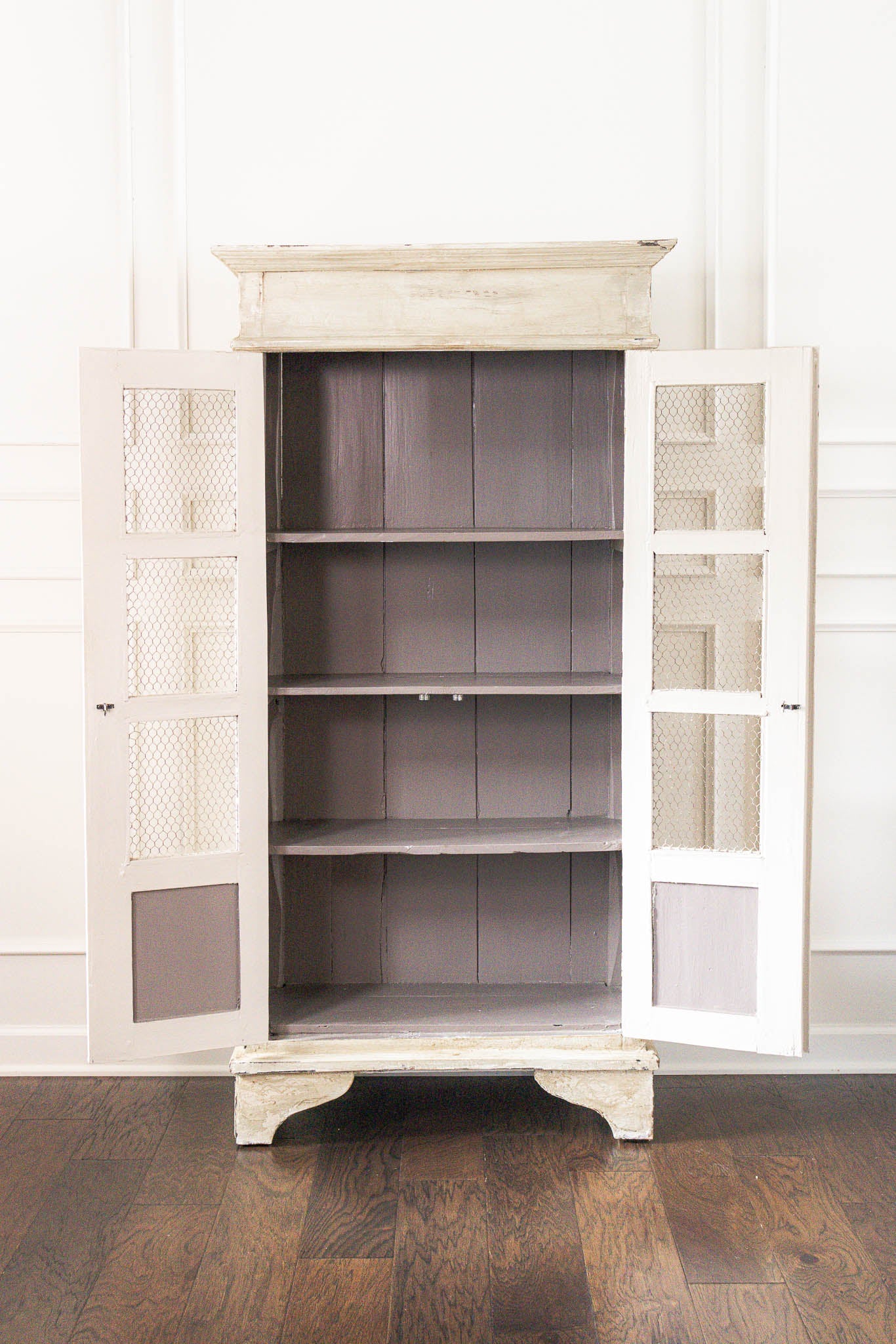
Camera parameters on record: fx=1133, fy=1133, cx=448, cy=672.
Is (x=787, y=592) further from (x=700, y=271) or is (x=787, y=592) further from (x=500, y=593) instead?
(x=700, y=271)

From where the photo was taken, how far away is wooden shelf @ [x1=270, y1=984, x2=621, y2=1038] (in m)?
2.83

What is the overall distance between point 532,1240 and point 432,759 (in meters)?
1.26

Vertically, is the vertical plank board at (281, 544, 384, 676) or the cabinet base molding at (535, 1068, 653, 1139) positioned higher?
the vertical plank board at (281, 544, 384, 676)

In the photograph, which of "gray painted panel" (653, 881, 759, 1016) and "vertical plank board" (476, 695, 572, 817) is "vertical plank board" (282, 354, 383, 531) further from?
"gray painted panel" (653, 881, 759, 1016)

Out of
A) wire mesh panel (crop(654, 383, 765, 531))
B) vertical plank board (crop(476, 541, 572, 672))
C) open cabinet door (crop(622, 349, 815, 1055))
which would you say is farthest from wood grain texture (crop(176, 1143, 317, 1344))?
wire mesh panel (crop(654, 383, 765, 531))

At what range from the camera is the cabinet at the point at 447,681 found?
266 cm

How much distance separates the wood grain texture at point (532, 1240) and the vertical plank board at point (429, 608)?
1259 mm

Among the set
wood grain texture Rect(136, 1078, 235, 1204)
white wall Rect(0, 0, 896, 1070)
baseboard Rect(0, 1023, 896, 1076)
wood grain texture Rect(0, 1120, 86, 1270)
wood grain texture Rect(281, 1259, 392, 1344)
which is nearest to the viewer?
wood grain texture Rect(281, 1259, 392, 1344)

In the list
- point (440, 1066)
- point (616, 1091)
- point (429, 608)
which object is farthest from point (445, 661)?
point (616, 1091)

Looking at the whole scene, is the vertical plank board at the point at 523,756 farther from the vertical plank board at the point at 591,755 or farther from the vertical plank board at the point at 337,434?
the vertical plank board at the point at 337,434

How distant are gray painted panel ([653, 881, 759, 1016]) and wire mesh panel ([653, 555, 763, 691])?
63 cm

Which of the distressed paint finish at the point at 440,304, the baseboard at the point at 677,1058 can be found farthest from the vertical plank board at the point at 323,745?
the distressed paint finish at the point at 440,304

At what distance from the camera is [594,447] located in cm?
310

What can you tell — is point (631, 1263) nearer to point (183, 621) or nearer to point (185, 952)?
point (185, 952)
